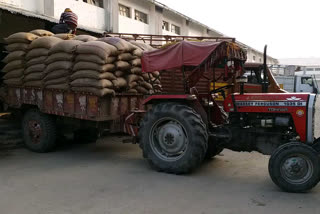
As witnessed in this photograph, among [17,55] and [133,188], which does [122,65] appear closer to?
[17,55]

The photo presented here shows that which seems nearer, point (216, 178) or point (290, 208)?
point (290, 208)

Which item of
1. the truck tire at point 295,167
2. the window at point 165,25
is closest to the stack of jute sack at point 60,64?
the truck tire at point 295,167

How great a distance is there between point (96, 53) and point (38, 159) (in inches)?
93.2

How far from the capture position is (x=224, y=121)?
5.76 meters

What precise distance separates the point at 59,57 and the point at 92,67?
89 cm

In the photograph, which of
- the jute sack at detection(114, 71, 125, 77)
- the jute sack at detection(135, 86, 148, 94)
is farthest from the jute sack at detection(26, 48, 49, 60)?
the jute sack at detection(135, 86, 148, 94)

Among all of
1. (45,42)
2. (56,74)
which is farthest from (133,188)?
(45,42)

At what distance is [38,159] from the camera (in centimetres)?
617

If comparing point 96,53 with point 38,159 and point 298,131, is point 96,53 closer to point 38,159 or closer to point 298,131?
point 38,159

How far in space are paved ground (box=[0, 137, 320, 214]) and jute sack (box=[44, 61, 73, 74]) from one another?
5.78ft

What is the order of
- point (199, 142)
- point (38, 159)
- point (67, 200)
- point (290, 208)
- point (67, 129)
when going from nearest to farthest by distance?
point (290, 208) < point (67, 200) < point (199, 142) < point (38, 159) < point (67, 129)

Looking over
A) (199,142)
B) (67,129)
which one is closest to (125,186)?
(199,142)

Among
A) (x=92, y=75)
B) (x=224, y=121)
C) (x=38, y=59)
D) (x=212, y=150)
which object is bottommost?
(x=212, y=150)

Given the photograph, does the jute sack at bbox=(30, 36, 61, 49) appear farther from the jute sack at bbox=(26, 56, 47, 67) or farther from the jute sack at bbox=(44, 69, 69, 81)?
the jute sack at bbox=(44, 69, 69, 81)
